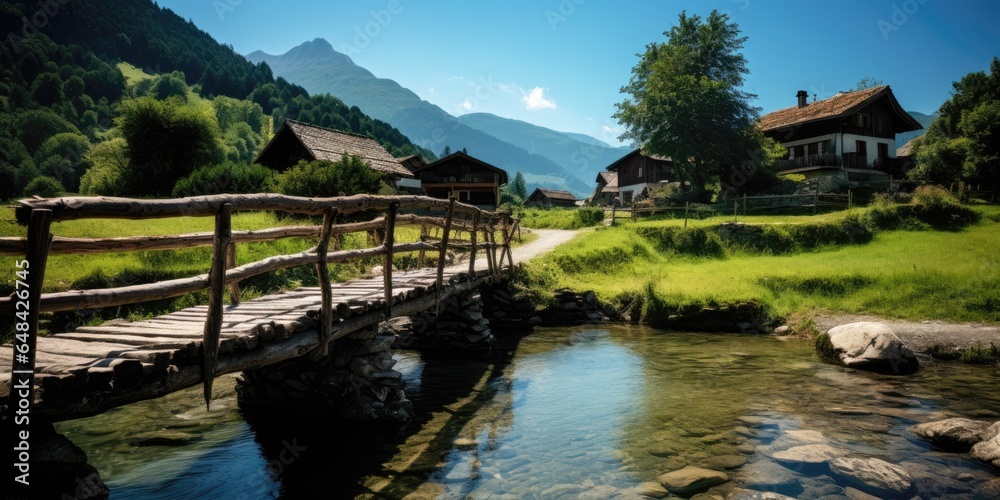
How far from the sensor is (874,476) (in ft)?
19.2

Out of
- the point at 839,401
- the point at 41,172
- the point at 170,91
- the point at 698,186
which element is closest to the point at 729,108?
the point at 698,186

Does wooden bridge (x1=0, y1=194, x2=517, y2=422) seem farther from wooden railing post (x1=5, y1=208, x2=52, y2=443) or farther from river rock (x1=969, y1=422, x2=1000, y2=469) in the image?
river rock (x1=969, y1=422, x2=1000, y2=469)

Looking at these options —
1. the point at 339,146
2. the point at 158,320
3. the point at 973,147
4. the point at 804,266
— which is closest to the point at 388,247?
the point at 158,320

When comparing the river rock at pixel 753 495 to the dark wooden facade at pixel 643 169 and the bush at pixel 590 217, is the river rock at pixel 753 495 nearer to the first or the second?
the bush at pixel 590 217

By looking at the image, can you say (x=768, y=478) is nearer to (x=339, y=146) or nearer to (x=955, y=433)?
(x=955, y=433)

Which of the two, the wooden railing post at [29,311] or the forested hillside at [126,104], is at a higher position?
the forested hillside at [126,104]

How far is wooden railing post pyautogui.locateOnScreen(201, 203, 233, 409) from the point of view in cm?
429

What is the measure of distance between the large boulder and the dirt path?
3.69ft

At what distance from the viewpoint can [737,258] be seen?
21.7 metres

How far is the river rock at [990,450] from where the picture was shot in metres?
6.08

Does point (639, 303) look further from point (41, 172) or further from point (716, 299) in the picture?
point (41, 172)
